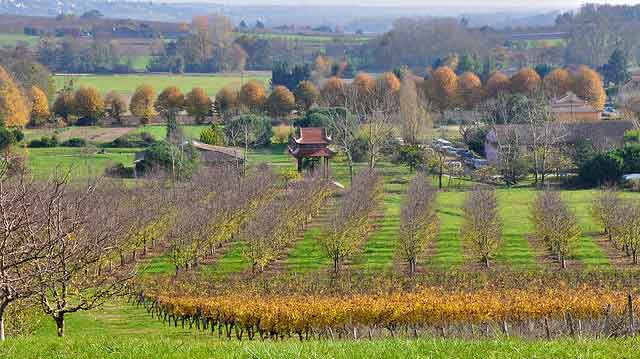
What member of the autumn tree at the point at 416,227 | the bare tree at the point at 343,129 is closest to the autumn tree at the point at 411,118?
the bare tree at the point at 343,129

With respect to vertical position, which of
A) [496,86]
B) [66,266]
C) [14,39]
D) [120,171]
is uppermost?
[66,266]

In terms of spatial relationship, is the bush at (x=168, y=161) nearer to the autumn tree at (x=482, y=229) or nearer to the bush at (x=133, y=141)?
the bush at (x=133, y=141)

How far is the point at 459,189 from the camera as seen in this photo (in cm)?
4606

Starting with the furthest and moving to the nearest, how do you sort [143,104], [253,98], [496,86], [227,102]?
[496,86], [227,102], [253,98], [143,104]

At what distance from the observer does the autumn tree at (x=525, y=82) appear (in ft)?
242

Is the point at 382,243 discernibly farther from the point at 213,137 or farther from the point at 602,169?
the point at 213,137

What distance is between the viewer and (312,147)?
170ft

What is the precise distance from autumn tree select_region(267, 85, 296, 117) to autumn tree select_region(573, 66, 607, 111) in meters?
24.0

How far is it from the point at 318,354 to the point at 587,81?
6997cm

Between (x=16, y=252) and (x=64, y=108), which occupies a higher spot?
(x=16, y=252)

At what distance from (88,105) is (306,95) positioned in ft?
58.4

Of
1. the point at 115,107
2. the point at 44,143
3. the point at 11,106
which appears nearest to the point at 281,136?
the point at 44,143

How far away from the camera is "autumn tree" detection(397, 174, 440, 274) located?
28797 mm

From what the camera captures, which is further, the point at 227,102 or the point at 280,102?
the point at 227,102
